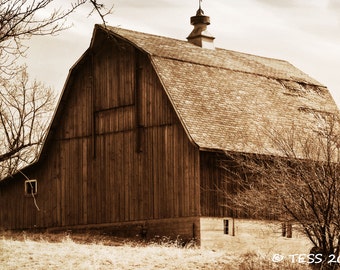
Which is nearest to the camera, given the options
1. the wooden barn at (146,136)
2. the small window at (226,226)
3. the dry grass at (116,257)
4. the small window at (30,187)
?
A: the dry grass at (116,257)

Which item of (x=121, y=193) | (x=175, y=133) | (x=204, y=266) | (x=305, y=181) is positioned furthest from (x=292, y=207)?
(x=121, y=193)

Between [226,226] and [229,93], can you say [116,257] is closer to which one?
[226,226]

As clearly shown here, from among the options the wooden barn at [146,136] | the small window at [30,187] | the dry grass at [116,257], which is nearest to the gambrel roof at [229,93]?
the wooden barn at [146,136]

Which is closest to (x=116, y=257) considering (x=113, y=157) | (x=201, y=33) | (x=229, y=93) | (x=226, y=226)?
(x=226, y=226)

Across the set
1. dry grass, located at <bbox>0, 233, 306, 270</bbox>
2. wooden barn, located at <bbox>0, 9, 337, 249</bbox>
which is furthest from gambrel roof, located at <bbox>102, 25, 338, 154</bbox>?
dry grass, located at <bbox>0, 233, 306, 270</bbox>

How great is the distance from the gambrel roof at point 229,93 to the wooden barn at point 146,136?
0.18ft

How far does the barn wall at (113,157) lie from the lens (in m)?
26.9

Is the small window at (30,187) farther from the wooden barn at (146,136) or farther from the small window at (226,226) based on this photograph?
the small window at (226,226)

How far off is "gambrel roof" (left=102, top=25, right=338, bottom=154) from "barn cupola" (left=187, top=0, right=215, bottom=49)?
0.54 m

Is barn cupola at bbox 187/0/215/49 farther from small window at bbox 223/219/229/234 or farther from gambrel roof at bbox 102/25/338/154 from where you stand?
small window at bbox 223/219/229/234

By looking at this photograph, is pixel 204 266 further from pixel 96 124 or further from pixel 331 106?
pixel 331 106

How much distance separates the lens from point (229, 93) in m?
29.9

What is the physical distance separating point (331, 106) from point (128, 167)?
9940 millimetres

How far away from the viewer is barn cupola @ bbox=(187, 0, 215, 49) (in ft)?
109
